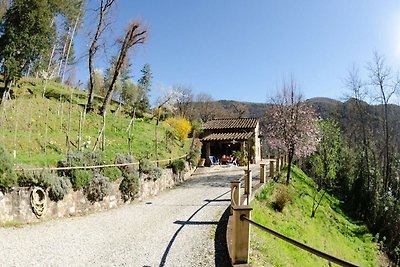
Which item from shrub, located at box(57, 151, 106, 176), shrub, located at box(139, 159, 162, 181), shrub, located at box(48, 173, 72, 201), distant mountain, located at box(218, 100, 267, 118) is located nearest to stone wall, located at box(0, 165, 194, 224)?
shrub, located at box(48, 173, 72, 201)

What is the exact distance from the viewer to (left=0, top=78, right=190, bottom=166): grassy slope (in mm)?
14398

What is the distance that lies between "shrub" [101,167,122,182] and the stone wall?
6.9 inches

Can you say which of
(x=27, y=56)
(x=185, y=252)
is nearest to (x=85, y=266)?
(x=185, y=252)

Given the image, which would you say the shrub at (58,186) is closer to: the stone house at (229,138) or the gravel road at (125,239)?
the gravel road at (125,239)

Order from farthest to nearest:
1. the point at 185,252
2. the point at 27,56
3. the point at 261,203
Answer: the point at 27,56, the point at 261,203, the point at 185,252

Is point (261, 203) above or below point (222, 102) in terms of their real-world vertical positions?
below

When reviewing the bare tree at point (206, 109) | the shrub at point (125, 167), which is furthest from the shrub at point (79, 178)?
the bare tree at point (206, 109)

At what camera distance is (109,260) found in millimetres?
6137

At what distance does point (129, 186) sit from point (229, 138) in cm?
1920

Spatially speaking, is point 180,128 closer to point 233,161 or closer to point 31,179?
point 233,161

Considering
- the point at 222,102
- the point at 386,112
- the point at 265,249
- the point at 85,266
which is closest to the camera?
the point at 85,266

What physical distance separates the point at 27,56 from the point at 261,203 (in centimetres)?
1782

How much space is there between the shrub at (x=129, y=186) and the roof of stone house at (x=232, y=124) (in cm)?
2025

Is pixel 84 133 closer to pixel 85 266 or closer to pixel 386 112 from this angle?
pixel 85 266
